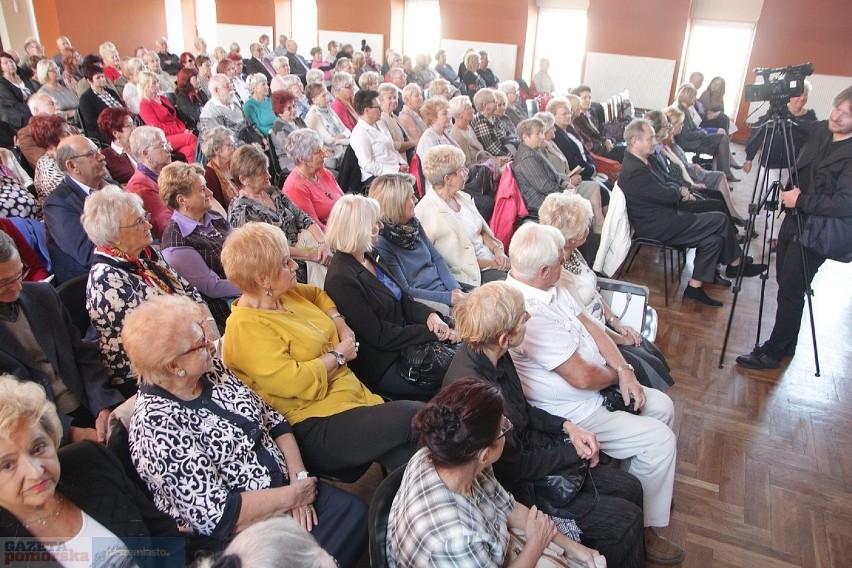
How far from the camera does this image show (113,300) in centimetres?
203

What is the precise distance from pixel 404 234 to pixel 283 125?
8.94ft

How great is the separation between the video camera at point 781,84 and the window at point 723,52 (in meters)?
8.47

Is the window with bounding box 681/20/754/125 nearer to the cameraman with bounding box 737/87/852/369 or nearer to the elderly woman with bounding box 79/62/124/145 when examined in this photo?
the cameraman with bounding box 737/87/852/369

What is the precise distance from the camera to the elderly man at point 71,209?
259cm

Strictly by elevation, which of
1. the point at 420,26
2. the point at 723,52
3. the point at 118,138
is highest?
the point at 420,26

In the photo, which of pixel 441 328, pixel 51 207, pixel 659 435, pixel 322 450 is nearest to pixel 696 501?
pixel 659 435

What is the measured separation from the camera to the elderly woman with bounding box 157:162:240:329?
8.52ft

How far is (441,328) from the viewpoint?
2.54m

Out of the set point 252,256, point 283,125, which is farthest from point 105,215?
point 283,125

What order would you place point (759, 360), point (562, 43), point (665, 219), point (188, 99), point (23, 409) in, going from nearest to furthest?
point (23, 409)
point (759, 360)
point (665, 219)
point (188, 99)
point (562, 43)

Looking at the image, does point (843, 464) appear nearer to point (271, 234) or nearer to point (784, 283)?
point (784, 283)

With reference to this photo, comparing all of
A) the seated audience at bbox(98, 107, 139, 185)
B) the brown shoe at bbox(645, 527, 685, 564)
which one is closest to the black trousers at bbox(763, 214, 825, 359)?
the brown shoe at bbox(645, 527, 685, 564)

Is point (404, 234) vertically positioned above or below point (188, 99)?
below

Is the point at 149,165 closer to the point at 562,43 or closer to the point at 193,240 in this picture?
the point at 193,240
